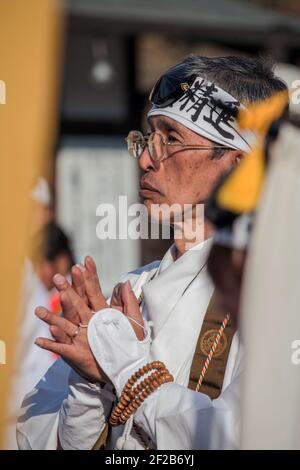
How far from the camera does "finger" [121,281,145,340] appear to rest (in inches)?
92.8

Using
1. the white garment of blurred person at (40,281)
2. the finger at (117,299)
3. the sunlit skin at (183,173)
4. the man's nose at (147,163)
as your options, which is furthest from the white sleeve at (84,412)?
the white garment of blurred person at (40,281)

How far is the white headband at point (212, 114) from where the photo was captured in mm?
2600

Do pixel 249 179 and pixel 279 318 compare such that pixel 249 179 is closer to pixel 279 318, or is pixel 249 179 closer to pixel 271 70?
pixel 279 318

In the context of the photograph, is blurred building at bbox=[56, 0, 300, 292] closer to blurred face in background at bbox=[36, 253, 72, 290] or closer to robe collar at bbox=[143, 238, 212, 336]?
blurred face in background at bbox=[36, 253, 72, 290]

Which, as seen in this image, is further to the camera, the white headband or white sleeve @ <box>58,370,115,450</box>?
the white headband

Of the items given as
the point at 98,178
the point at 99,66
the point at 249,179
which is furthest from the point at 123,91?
the point at 249,179

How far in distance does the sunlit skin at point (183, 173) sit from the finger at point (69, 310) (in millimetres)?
459

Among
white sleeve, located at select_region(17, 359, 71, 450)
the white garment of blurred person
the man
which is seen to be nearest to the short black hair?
the man

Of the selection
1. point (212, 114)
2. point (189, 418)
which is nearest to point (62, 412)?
point (189, 418)

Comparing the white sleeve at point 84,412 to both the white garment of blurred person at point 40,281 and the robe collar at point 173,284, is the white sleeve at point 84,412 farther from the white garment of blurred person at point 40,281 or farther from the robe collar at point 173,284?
the white garment of blurred person at point 40,281

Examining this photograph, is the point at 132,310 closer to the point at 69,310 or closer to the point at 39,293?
the point at 69,310

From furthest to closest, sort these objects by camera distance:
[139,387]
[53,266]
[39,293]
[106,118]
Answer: [106,118] < [53,266] < [39,293] < [139,387]

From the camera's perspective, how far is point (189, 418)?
6.70 feet

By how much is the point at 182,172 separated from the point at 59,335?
2.18 ft
